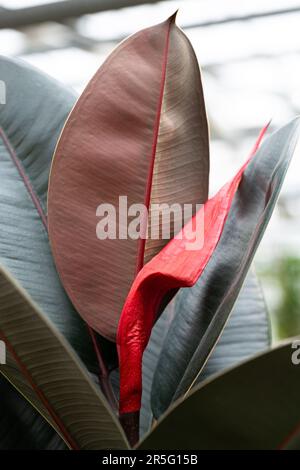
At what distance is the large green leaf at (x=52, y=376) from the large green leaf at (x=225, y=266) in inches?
2.9

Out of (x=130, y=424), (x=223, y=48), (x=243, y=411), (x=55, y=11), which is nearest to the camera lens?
(x=243, y=411)

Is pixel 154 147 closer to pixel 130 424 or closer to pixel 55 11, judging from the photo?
pixel 130 424

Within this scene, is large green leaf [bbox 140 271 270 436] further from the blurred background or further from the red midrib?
the blurred background

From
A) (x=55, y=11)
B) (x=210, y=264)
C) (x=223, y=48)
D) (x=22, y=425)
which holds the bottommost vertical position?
(x=22, y=425)

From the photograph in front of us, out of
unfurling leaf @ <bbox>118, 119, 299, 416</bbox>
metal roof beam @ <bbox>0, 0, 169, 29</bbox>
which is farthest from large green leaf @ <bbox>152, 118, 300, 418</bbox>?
metal roof beam @ <bbox>0, 0, 169, 29</bbox>

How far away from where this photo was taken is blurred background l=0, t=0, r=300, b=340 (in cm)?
382

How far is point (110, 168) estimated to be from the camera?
1.49 ft

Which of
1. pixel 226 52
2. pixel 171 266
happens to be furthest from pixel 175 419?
pixel 226 52

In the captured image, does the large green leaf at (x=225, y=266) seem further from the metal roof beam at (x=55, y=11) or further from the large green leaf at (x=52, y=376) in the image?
the metal roof beam at (x=55, y=11)

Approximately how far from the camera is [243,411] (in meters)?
0.33

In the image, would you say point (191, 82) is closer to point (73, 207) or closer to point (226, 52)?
point (73, 207)

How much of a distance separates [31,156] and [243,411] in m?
0.27

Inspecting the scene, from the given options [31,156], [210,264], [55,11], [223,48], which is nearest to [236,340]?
[210,264]

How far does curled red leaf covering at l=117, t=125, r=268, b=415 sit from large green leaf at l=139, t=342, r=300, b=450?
7cm
